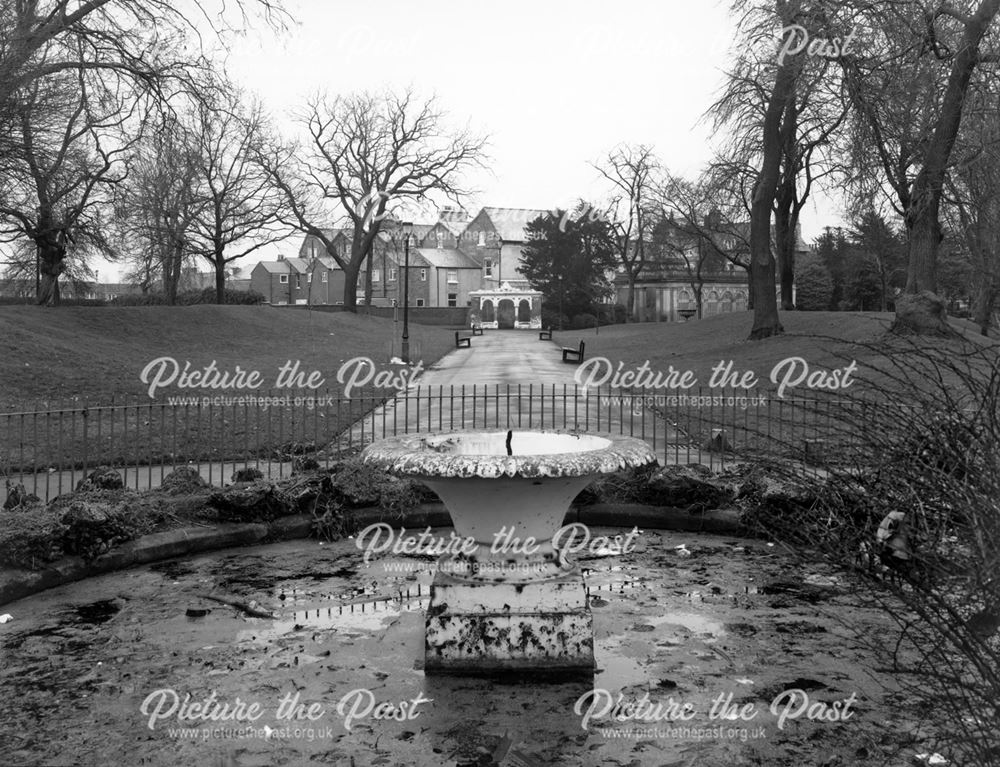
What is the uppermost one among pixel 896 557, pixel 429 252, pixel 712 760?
pixel 429 252

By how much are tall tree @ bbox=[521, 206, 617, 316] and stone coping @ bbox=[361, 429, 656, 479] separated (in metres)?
64.1

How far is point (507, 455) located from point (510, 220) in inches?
4149

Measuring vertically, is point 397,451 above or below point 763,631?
above

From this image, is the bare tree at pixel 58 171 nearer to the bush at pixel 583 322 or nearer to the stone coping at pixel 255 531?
the stone coping at pixel 255 531

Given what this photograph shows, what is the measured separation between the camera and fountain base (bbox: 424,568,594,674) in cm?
577

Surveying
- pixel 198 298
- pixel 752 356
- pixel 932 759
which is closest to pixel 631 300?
pixel 198 298

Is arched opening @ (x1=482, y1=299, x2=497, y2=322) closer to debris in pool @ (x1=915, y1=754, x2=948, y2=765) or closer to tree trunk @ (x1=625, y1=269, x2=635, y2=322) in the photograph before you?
tree trunk @ (x1=625, y1=269, x2=635, y2=322)

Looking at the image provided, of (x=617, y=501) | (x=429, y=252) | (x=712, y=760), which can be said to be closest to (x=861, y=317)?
(x=617, y=501)

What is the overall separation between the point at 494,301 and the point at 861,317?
5852 centimetres

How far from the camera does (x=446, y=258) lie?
10319 cm

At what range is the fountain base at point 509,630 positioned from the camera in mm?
5766

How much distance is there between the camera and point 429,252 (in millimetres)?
103312

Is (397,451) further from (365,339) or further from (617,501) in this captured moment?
(365,339)

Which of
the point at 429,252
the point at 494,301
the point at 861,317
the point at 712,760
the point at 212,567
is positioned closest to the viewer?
the point at 712,760
